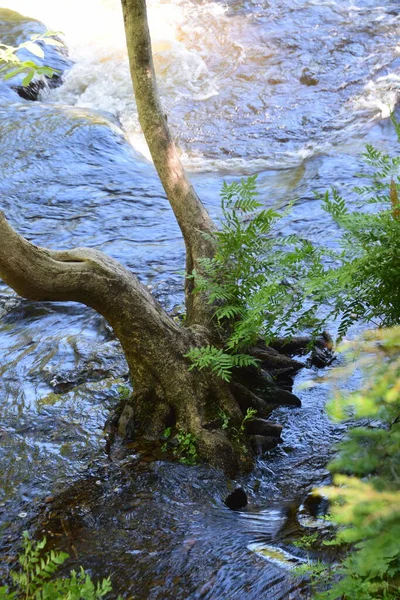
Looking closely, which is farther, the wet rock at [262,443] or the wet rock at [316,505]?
the wet rock at [262,443]

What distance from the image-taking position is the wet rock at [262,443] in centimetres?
495

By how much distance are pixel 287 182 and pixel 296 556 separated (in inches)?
300

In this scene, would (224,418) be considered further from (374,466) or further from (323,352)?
(374,466)

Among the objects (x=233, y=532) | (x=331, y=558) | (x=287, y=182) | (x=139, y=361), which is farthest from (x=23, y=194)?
(x=331, y=558)

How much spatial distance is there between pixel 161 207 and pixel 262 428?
5.27 meters

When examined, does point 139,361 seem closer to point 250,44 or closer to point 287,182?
point 287,182

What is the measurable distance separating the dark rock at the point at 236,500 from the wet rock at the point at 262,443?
2.13ft

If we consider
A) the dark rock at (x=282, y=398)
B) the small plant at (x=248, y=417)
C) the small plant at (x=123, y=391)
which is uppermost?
the small plant at (x=248, y=417)

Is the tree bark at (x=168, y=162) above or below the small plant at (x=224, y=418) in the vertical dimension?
above

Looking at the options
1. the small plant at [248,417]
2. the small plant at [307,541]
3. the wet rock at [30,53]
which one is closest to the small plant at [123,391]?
the small plant at [248,417]

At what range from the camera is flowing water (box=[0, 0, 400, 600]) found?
3969 millimetres

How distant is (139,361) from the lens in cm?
504

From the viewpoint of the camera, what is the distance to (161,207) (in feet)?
32.0

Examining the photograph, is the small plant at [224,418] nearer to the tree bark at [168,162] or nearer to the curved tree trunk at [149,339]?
the curved tree trunk at [149,339]
